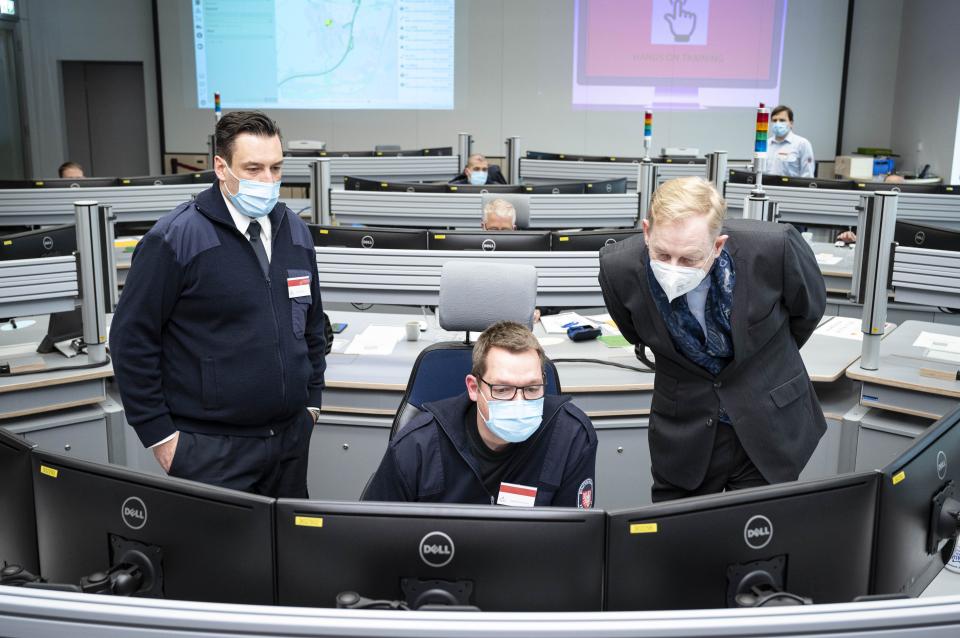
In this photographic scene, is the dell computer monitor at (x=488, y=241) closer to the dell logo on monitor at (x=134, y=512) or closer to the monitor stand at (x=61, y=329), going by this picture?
the monitor stand at (x=61, y=329)

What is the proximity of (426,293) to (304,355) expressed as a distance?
1.19 metres

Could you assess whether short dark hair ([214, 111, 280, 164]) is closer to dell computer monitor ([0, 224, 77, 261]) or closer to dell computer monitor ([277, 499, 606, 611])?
dell computer monitor ([277, 499, 606, 611])

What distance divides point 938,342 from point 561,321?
1.51 metres

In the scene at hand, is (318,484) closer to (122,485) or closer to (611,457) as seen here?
(611,457)

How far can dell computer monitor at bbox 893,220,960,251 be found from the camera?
3.22 metres

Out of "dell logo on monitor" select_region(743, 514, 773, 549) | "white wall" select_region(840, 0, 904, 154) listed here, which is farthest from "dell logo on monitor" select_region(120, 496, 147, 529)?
"white wall" select_region(840, 0, 904, 154)

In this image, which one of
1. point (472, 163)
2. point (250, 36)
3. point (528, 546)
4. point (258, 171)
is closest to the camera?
point (528, 546)

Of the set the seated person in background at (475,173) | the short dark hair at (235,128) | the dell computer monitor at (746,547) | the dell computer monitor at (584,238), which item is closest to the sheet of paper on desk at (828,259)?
the dell computer monitor at (584,238)

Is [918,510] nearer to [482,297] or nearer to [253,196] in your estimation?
[482,297]

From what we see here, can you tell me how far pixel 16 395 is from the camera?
3.00m

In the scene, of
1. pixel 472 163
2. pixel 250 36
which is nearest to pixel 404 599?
pixel 472 163

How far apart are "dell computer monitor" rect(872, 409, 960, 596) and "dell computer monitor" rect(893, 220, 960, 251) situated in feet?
6.11

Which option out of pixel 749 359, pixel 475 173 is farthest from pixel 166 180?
pixel 749 359

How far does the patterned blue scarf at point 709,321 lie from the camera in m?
1.93
